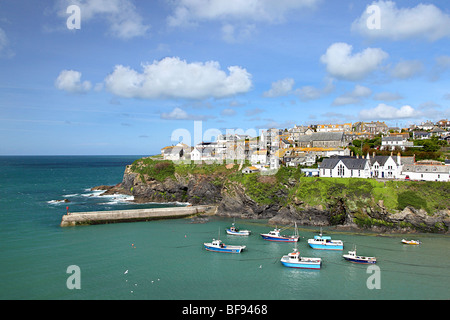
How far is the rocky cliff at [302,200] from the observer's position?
50084 mm

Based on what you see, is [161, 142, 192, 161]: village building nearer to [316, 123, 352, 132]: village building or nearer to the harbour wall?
the harbour wall

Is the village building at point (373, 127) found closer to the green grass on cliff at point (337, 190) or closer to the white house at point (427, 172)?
the white house at point (427, 172)

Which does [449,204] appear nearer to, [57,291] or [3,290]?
[57,291]

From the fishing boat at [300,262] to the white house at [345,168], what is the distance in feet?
99.2

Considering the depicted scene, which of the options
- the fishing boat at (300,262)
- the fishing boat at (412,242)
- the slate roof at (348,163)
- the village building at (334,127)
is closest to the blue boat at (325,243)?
the fishing boat at (300,262)

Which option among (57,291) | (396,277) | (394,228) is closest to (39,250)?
(57,291)

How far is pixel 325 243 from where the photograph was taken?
141 ft

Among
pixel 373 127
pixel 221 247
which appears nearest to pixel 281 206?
pixel 221 247

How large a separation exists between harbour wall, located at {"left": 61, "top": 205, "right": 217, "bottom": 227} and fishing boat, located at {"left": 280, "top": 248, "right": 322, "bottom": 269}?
28.8 m
